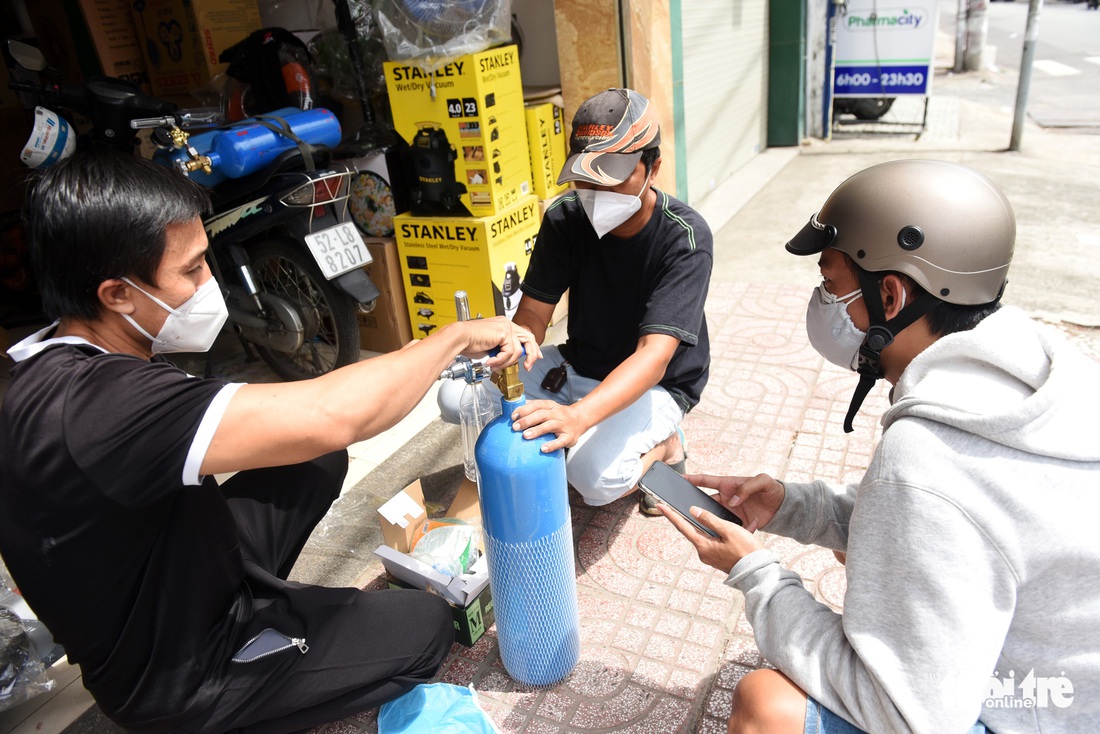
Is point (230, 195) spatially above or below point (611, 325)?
above

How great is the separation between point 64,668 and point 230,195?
7.39ft

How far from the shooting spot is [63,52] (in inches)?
231

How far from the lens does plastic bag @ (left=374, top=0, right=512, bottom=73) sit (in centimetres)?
376

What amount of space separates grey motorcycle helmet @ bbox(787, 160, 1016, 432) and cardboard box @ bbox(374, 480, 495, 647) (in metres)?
1.35

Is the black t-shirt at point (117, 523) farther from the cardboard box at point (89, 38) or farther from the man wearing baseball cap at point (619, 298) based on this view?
the cardboard box at point (89, 38)

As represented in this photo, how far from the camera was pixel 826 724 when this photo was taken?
4.48ft

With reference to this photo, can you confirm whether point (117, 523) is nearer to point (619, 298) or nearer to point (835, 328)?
point (835, 328)

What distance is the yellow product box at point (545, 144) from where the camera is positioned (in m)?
4.32

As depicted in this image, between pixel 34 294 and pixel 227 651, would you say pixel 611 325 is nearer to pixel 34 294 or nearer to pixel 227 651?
pixel 227 651

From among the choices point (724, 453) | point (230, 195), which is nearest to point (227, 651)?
point (724, 453)

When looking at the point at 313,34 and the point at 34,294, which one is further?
the point at 34,294

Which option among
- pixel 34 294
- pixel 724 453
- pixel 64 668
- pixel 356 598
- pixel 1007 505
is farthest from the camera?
pixel 34 294

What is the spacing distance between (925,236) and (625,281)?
51.5 inches

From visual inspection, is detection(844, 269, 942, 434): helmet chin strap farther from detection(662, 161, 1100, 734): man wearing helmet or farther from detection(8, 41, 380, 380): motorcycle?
detection(8, 41, 380, 380): motorcycle
